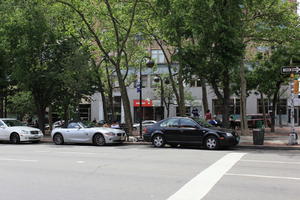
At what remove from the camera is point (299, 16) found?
22.0 m

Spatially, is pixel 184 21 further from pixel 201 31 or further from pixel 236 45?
pixel 236 45

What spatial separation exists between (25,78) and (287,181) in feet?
62.7

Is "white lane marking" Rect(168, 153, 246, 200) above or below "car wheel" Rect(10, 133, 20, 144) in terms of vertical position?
below

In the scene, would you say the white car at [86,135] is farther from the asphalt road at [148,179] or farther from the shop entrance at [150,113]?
the shop entrance at [150,113]

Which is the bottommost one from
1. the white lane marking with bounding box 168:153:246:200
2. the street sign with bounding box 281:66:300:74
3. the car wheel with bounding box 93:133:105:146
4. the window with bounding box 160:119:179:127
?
the white lane marking with bounding box 168:153:246:200

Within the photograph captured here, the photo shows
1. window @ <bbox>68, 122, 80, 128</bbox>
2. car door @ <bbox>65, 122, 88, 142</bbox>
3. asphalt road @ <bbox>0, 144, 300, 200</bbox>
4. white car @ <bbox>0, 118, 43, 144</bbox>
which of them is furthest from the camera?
white car @ <bbox>0, 118, 43, 144</bbox>

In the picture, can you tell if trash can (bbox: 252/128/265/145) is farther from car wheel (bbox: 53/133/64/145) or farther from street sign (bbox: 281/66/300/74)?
car wheel (bbox: 53/133/64/145)

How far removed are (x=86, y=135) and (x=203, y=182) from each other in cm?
1094

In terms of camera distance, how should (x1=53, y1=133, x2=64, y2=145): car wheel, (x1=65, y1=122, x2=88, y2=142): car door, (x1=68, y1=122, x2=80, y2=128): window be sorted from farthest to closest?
(x1=53, y1=133, x2=64, y2=145): car wheel, (x1=68, y1=122, x2=80, y2=128): window, (x1=65, y1=122, x2=88, y2=142): car door

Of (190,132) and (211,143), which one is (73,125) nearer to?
(190,132)

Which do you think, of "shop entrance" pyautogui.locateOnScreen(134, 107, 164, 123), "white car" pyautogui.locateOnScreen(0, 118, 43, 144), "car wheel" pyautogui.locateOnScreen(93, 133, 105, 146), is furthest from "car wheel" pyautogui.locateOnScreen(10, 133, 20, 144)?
"shop entrance" pyautogui.locateOnScreen(134, 107, 164, 123)

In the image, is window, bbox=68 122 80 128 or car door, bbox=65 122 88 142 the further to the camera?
window, bbox=68 122 80 128

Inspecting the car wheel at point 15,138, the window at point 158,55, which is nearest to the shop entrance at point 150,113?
the window at point 158,55

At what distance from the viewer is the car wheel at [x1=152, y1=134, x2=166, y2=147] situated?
15633 millimetres
